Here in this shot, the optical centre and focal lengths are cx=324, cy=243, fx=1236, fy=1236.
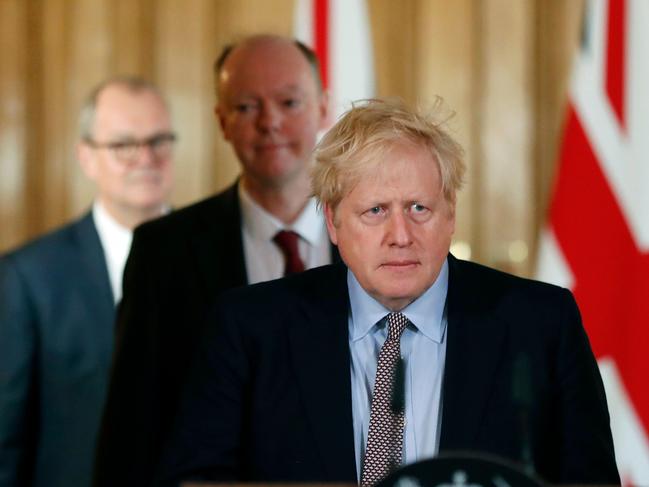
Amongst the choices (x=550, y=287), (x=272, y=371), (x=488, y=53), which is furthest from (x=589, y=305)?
(x=272, y=371)

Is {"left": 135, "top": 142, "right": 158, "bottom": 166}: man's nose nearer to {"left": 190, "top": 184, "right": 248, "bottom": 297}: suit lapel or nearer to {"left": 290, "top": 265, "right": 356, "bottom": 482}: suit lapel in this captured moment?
{"left": 190, "top": 184, "right": 248, "bottom": 297}: suit lapel

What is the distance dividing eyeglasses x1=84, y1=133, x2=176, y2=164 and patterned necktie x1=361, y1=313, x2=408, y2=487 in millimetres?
2085

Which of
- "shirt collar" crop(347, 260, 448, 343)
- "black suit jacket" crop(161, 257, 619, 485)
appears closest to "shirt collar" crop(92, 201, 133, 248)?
"black suit jacket" crop(161, 257, 619, 485)

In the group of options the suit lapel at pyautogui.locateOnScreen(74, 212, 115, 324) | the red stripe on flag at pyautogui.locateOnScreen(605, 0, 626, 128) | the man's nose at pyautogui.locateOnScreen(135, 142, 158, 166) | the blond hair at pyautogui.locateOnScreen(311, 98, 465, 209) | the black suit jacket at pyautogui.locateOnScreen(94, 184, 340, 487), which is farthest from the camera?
the red stripe on flag at pyautogui.locateOnScreen(605, 0, 626, 128)

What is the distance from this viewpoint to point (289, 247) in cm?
347

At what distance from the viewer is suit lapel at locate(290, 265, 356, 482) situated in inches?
91.3

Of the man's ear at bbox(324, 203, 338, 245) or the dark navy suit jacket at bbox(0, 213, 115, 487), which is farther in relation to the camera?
the dark navy suit jacket at bbox(0, 213, 115, 487)

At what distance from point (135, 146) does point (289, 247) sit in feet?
3.42

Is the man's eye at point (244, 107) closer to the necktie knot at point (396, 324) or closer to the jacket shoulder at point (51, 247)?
the jacket shoulder at point (51, 247)

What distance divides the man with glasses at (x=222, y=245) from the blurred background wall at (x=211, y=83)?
0.92m

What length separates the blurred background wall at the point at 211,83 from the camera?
14.8 feet

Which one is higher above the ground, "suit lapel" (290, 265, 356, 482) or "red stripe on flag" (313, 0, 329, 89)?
"red stripe on flag" (313, 0, 329, 89)

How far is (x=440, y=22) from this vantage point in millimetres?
4609

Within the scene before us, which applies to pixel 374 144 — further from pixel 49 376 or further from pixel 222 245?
pixel 49 376
